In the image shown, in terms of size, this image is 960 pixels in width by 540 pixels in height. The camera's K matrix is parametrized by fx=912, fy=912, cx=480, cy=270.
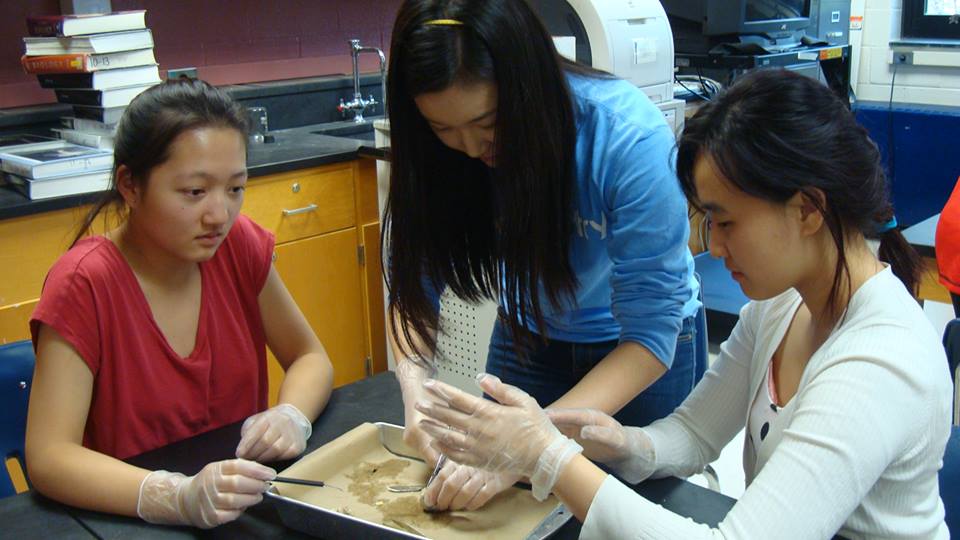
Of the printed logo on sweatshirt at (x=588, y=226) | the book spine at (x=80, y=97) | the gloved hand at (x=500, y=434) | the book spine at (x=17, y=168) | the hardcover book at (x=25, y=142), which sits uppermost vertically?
the book spine at (x=80, y=97)

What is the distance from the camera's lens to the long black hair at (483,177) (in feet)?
3.57

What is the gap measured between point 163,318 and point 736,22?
265 centimetres

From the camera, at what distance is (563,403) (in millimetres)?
1210

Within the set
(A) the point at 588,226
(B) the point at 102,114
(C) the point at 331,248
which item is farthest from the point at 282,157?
(A) the point at 588,226

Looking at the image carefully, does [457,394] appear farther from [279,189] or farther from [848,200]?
[279,189]

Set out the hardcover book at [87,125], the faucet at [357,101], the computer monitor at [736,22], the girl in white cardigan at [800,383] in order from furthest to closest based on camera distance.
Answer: the computer monitor at [736,22], the faucet at [357,101], the hardcover book at [87,125], the girl in white cardigan at [800,383]

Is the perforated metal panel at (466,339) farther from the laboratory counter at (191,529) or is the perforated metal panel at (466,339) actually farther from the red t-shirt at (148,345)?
the laboratory counter at (191,529)

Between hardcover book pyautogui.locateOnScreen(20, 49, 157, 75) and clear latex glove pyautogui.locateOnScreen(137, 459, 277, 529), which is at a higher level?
hardcover book pyautogui.locateOnScreen(20, 49, 157, 75)

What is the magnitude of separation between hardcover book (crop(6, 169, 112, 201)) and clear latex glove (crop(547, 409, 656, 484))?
1.47 metres

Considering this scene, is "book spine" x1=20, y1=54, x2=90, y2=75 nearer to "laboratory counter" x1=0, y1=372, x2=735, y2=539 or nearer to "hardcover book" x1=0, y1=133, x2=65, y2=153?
"hardcover book" x1=0, y1=133, x2=65, y2=153

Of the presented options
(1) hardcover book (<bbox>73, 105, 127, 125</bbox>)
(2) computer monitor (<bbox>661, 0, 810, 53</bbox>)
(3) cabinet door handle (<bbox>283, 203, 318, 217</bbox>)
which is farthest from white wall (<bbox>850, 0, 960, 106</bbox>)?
(1) hardcover book (<bbox>73, 105, 127, 125</bbox>)

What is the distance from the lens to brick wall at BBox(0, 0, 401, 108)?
8.64 ft

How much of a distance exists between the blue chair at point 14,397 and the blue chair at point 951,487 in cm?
126

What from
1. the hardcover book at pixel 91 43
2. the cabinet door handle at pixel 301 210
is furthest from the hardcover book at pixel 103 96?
the cabinet door handle at pixel 301 210
